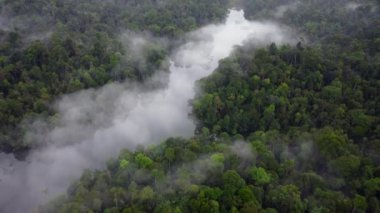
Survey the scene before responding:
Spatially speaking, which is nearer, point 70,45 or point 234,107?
point 234,107

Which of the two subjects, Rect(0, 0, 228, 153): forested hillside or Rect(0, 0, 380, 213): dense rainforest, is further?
Rect(0, 0, 228, 153): forested hillside

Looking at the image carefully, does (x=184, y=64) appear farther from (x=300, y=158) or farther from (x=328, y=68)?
(x=300, y=158)

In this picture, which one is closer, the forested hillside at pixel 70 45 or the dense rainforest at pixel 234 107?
the dense rainforest at pixel 234 107

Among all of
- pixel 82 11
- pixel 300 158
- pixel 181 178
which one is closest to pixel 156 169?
pixel 181 178

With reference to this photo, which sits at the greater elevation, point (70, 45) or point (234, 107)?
point (70, 45)
